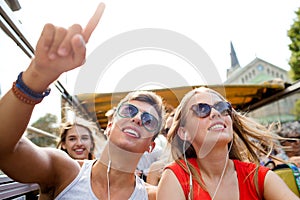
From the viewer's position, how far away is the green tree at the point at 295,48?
731 inches

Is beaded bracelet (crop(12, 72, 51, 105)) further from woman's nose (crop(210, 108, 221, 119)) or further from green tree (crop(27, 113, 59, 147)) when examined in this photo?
green tree (crop(27, 113, 59, 147))

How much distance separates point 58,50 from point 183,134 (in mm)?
1344

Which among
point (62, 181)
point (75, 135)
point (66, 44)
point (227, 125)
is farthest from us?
point (75, 135)

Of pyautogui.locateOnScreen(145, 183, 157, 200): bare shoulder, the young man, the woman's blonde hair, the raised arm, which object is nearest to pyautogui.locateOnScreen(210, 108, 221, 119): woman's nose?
the woman's blonde hair

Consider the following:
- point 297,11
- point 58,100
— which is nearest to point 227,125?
point 58,100

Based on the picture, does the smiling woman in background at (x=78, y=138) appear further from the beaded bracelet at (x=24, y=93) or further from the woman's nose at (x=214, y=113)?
the beaded bracelet at (x=24, y=93)

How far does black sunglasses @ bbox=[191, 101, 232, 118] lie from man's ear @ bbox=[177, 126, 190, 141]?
172 millimetres

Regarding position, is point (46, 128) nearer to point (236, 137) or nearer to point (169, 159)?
point (169, 159)

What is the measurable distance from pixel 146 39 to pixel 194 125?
1.94ft

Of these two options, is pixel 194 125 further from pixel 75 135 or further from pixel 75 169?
pixel 75 135

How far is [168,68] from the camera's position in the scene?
1809 millimetres

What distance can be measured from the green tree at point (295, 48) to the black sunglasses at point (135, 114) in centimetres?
1886

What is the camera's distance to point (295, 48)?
19.1 metres

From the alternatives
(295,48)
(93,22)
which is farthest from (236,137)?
(295,48)
